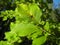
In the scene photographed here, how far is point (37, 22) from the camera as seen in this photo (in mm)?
759

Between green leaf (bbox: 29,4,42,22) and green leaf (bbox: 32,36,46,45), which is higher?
green leaf (bbox: 29,4,42,22)

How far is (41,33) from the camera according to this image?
30.0 inches

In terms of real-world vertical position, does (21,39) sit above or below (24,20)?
below

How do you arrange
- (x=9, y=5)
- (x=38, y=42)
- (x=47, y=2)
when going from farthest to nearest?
(x=9, y=5) < (x=47, y=2) < (x=38, y=42)

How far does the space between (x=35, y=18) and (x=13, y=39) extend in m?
0.18

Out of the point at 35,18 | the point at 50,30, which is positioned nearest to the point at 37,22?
the point at 35,18

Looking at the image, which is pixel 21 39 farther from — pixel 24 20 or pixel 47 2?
pixel 47 2

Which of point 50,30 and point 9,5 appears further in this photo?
point 9,5

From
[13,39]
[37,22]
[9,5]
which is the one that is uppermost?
[37,22]

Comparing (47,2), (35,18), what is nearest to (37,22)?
(35,18)

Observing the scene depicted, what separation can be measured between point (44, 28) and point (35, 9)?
3.7 inches

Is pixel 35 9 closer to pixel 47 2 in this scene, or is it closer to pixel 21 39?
pixel 21 39

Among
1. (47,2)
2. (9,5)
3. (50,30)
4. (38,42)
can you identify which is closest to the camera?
(38,42)

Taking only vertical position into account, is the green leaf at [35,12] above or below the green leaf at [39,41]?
above
